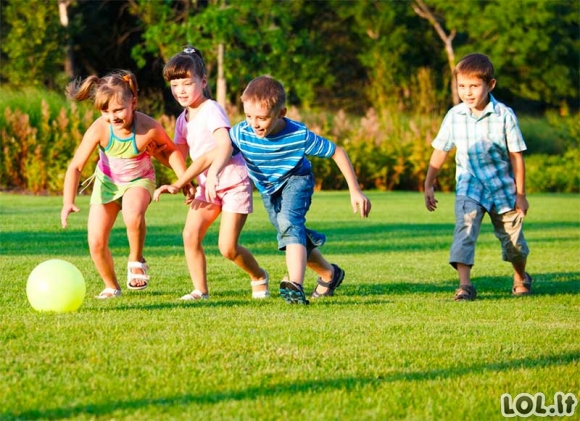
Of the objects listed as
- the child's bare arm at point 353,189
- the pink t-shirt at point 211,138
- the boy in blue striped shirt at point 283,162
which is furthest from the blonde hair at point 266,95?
the child's bare arm at point 353,189

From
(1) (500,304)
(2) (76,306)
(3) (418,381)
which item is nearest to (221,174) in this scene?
(2) (76,306)

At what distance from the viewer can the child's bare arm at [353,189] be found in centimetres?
691

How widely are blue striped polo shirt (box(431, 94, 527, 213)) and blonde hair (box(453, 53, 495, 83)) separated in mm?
266

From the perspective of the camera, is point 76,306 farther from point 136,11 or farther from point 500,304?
point 136,11

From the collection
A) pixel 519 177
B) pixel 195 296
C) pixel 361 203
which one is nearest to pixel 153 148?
pixel 195 296

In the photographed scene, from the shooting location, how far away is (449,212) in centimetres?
1911

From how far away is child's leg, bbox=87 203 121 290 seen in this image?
24.2 ft

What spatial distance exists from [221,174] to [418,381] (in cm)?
314

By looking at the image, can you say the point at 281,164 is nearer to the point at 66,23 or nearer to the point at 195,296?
the point at 195,296

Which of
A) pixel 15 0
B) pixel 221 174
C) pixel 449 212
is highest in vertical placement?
pixel 15 0

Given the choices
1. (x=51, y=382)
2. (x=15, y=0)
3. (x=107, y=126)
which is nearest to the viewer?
(x=51, y=382)

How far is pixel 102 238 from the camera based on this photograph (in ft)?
24.3

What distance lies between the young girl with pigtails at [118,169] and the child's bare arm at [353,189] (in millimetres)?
1151

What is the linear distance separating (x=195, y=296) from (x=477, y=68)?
8.97 feet
